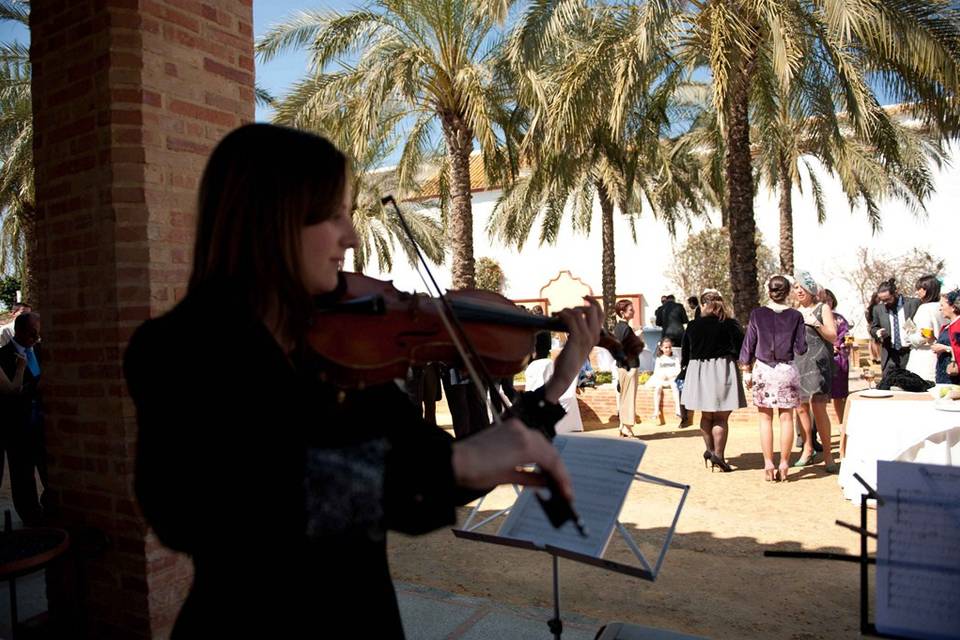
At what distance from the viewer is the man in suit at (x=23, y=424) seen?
219 inches

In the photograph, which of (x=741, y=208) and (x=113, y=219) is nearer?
(x=113, y=219)

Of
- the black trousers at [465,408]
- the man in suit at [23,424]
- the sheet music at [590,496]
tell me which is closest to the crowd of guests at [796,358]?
the black trousers at [465,408]

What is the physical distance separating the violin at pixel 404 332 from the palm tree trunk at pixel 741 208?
968 centimetres

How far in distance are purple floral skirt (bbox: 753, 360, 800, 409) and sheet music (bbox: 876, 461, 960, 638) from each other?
4158mm

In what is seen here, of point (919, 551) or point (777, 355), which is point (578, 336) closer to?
point (919, 551)

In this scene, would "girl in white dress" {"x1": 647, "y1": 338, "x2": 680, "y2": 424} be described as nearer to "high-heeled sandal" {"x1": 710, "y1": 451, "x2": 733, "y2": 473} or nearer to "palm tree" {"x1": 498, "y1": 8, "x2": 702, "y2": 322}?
"high-heeled sandal" {"x1": 710, "y1": 451, "x2": 733, "y2": 473}

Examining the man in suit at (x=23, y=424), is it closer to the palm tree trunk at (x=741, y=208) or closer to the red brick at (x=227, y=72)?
the red brick at (x=227, y=72)

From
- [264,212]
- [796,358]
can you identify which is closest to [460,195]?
[796,358]

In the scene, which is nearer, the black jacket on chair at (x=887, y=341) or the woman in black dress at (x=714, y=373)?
the woman in black dress at (x=714, y=373)

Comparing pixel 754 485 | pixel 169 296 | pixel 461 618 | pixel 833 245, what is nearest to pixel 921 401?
pixel 754 485

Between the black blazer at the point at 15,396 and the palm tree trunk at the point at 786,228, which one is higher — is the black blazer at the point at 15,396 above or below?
below

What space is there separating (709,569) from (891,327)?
5.10 meters

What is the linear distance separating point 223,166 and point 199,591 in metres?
0.73

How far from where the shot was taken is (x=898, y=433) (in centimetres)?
543
